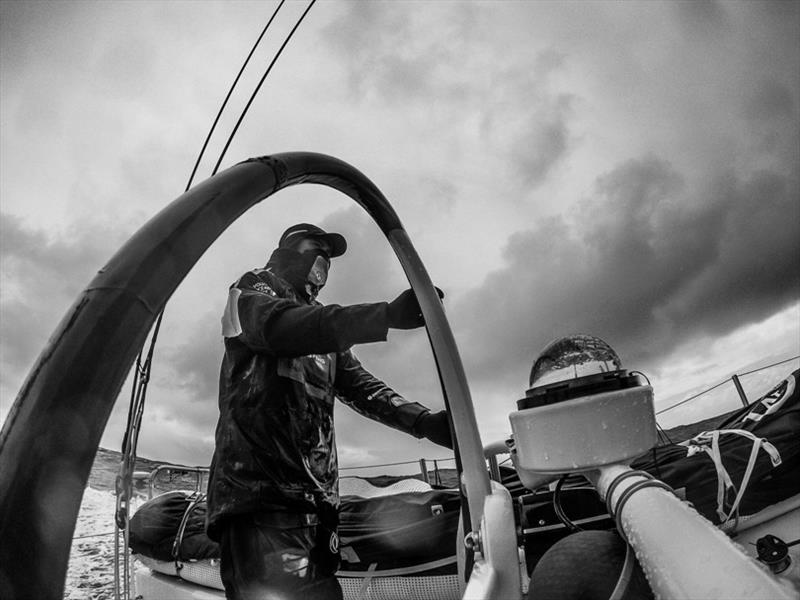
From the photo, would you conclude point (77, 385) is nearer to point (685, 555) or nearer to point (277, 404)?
point (685, 555)

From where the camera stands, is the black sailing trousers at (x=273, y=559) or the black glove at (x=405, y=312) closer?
the black glove at (x=405, y=312)

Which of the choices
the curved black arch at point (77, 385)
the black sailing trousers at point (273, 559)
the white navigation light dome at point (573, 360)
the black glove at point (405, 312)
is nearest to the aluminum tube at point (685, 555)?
the white navigation light dome at point (573, 360)

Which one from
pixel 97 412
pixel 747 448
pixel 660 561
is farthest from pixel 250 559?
pixel 747 448

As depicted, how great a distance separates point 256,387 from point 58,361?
1.23 meters

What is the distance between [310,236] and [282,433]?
86cm

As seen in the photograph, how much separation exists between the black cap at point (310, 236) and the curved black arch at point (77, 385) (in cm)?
143

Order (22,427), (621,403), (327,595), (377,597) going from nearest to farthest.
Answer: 1. (22,427)
2. (621,403)
3. (327,595)
4. (377,597)

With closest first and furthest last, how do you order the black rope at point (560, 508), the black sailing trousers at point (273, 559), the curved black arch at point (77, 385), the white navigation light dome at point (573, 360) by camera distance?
the curved black arch at point (77, 385), the white navigation light dome at point (573, 360), the black rope at point (560, 508), the black sailing trousers at point (273, 559)

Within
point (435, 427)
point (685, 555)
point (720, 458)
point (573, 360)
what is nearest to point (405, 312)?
point (573, 360)

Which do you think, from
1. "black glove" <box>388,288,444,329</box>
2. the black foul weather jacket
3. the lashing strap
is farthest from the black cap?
the lashing strap

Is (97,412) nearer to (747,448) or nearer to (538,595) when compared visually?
(538,595)

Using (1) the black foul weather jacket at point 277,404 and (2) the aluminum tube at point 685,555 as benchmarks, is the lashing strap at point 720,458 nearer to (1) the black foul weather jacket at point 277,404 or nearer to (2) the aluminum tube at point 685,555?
(2) the aluminum tube at point 685,555

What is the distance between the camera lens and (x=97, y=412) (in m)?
0.32

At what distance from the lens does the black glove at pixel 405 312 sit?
1.15 metres
